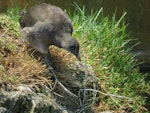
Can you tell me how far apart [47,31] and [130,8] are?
7514mm

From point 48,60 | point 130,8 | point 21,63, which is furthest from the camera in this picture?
point 130,8

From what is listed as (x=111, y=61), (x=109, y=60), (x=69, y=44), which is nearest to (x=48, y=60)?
(x=69, y=44)

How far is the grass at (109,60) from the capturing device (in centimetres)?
646

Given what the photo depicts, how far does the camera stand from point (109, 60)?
277 inches

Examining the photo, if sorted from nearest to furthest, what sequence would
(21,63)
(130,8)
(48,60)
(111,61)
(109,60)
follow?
(21,63) < (48,60) < (109,60) < (111,61) < (130,8)

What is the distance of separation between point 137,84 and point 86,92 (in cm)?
160

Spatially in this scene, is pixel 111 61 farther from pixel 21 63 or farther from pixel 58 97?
pixel 21 63

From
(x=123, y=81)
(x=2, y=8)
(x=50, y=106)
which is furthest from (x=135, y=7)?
(x=50, y=106)

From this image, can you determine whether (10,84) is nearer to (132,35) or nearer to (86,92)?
(86,92)

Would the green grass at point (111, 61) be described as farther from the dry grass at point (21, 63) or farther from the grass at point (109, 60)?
the dry grass at point (21, 63)

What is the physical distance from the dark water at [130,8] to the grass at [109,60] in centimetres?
318

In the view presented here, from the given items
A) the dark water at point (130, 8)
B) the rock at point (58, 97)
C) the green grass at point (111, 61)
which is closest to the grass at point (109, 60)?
the green grass at point (111, 61)

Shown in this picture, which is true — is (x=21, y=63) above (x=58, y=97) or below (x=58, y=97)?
above

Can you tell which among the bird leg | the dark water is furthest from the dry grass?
the dark water
